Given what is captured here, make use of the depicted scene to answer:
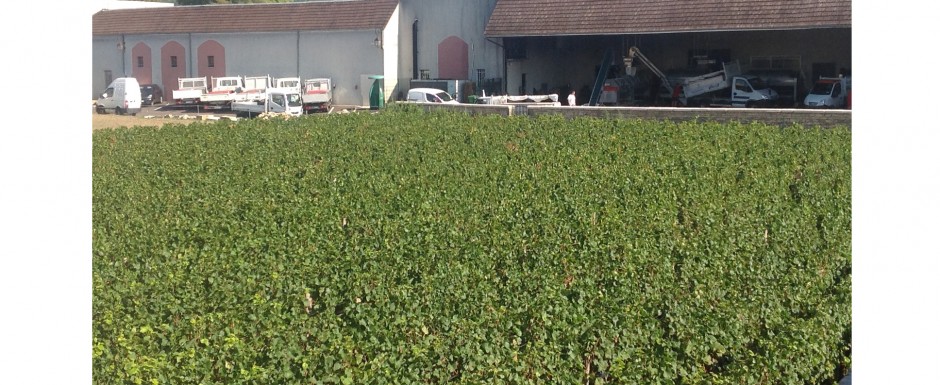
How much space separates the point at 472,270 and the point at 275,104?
1196 inches

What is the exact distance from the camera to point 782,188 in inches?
607

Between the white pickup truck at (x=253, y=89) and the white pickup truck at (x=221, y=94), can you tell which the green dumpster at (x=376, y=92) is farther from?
the white pickup truck at (x=221, y=94)

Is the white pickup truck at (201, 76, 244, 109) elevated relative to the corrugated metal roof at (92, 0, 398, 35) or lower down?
lower down

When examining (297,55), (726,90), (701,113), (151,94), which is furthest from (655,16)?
(151,94)

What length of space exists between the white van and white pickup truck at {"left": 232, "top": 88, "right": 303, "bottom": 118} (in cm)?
409

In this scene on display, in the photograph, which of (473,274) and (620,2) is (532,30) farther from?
(473,274)

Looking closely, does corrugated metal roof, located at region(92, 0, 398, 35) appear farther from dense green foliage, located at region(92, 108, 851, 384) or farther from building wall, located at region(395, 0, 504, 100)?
dense green foliage, located at region(92, 108, 851, 384)

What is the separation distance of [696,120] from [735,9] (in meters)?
10.4

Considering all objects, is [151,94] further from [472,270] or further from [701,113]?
[472,270]

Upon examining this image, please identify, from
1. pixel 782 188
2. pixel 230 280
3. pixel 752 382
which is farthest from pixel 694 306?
pixel 782 188

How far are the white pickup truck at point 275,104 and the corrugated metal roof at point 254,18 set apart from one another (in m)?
5.12

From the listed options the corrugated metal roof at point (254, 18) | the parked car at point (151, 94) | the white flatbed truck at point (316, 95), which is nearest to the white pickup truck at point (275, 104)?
the white flatbed truck at point (316, 95)

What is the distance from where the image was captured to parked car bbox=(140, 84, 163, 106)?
46.0 meters

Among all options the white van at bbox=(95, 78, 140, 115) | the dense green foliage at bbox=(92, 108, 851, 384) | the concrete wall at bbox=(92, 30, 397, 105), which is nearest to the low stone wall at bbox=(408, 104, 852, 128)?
the dense green foliage at bbox=(92, 108, 851, 384)
